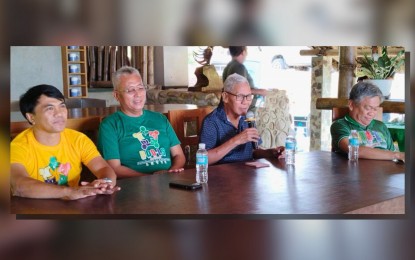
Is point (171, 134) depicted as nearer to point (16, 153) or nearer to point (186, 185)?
point (186, 185)


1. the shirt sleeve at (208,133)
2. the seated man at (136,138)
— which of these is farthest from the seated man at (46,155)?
the shirt sleeve at (208,133)

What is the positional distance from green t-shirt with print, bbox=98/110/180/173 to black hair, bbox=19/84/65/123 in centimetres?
24

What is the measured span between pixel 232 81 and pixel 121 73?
1.31ft

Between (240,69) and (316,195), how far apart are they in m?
0.51

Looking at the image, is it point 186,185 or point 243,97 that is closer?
point 186,185

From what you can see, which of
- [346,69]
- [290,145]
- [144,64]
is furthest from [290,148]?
[144,64]

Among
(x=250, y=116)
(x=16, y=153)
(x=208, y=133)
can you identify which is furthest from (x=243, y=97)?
(x=16, y=153)

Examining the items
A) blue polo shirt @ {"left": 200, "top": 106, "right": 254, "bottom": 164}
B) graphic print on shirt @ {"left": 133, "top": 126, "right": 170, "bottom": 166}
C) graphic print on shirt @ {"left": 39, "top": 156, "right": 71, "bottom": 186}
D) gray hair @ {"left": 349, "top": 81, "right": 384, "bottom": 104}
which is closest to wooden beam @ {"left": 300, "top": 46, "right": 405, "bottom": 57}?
gray hair @ {"left": 349, "top": 81, "right": 384, "bottom": 104}

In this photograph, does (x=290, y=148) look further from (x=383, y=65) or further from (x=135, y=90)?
(x=135, y=90)

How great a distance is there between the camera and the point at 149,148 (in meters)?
1.99

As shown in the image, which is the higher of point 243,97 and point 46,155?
point 243,97

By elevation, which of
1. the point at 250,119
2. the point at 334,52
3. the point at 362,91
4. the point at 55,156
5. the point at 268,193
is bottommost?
the point at 268,193

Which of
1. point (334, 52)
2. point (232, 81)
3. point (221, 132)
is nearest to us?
point (334, 52)

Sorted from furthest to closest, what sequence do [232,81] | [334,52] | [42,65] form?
1. [232,81]
2. [334,52]
3. [42,65]
